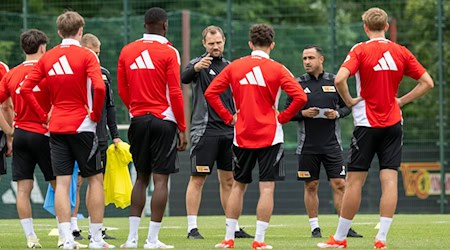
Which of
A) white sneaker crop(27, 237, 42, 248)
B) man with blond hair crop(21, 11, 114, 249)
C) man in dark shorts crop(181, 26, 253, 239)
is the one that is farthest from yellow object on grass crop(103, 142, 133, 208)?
man with blond hair crop(21, 11, 114, 249)

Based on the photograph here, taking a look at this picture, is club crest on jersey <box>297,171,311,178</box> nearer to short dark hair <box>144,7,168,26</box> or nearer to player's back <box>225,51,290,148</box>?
player's back <box>225,51,290,148</box>

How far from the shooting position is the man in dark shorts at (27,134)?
11.9 meters

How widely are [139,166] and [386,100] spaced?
2.30 metres

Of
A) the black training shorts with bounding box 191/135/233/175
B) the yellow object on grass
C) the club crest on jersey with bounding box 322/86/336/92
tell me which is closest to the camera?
Result: the yellow object on grass

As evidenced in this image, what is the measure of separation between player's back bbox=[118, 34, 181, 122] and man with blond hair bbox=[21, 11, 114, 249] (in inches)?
14.8

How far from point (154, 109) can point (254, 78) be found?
946 millimetres

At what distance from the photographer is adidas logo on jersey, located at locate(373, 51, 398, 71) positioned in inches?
440

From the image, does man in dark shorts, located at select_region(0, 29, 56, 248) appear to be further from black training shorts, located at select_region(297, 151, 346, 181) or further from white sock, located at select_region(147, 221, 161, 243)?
black training shorts, located at select_region(297, 151, 346, 181)

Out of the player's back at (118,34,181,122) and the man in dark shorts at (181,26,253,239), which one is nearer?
the player's back at (118,34,181,122)

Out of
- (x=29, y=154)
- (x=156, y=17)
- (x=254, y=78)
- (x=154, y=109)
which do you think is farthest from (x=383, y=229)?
(x=29, y=154)

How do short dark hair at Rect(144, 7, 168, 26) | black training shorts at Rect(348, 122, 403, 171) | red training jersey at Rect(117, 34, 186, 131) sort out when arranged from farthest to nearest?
short dark hair at Rect(144, 7, 168, 26) → red training jersey at Rect(117, 34, 186, 131) → black training shorts at Rect(348, 122, 403, 171)

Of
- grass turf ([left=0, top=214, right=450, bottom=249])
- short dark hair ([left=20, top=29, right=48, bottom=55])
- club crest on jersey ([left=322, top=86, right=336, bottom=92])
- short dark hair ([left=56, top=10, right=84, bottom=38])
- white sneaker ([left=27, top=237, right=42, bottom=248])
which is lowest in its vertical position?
grass turf ([left=0, top=214, right=450, bottom=249])

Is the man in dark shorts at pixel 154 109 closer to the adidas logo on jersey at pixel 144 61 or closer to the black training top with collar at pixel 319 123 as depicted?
the adidas logo on jersey at pixel 144 61

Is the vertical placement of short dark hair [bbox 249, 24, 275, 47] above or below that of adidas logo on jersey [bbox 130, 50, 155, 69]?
above
